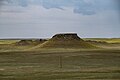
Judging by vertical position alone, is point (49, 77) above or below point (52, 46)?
above

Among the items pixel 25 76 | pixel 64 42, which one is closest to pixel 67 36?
pixel 64 42

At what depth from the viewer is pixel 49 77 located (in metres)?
40.8

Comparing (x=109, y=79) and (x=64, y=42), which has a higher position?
(x=109, y=79)

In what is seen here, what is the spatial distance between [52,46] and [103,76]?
92.4 metres

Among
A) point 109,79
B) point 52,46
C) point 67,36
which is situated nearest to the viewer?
point 109,79

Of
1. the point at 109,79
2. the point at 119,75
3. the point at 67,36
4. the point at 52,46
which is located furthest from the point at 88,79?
the point at 67,36

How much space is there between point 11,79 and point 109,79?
10.1 metres

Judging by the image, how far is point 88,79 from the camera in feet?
125

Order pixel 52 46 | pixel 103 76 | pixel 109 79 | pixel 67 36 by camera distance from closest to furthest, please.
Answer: pixel 109 79 → pixel 103 76 → pixel 52 46 → pixel 67 36

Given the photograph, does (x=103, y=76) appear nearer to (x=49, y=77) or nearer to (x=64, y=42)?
(x=49, y=77)

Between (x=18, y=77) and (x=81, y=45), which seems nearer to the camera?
(x=18, y=77)

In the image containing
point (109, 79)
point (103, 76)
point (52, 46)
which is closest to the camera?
point (109, 79)

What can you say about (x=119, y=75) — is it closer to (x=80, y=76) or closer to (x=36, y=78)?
(x=80, y=76)

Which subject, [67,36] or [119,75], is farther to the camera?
[67,36]
